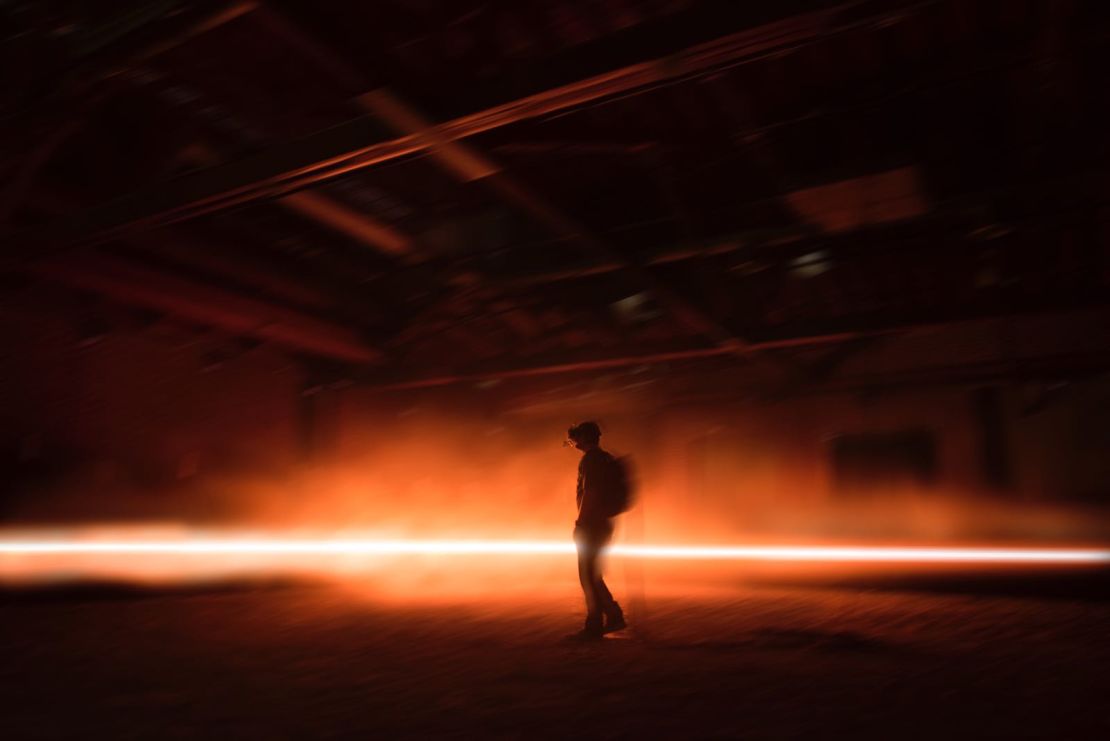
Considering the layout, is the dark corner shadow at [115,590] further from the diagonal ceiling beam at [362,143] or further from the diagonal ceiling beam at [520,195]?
the diagonal ceiling beam at [520,195]

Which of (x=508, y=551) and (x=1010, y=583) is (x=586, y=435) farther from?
(x=508, y=551)

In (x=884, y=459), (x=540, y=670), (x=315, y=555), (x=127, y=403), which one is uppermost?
(x=127, y=403)

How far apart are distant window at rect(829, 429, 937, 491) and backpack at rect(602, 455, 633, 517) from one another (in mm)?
7120

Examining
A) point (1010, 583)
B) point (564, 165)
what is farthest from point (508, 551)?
point (564, 165)

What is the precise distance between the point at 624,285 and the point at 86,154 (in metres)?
5.65

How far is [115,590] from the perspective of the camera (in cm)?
832

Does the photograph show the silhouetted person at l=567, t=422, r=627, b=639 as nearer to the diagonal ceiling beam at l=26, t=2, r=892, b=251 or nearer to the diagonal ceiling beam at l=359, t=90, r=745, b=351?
the diagonal ceiling beam at l=359, t=90, r=745, b=351

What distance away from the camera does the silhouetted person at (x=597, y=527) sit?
6215 mm

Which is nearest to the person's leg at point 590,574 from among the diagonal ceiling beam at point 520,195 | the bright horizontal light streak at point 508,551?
the bright horizontal light streak at point 508,551

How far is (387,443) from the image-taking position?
12719mm

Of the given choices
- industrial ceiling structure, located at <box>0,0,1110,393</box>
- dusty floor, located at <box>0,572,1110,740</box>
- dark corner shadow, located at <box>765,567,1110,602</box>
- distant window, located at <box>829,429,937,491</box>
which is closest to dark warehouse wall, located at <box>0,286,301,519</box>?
industrial ceiling structure, located at <box>0,0,1110,393</box>

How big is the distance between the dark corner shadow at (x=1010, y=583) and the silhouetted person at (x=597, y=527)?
4366mm

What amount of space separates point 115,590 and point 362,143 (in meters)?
6.10

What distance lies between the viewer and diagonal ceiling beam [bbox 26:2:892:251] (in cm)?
400
